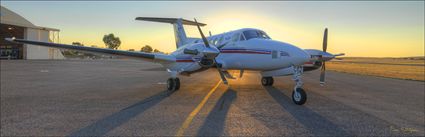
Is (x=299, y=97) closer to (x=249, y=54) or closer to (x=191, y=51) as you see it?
(x=249, y=54)

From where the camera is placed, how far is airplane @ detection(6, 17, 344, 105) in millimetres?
11305

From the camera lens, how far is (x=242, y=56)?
13.0 meters

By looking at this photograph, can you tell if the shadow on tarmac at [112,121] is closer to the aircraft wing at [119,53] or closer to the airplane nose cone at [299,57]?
the aircraft wing at [119,53]

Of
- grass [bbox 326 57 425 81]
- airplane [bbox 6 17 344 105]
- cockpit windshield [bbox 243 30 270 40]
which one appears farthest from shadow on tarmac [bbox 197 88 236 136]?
grass [bbox 326 57 425 81]

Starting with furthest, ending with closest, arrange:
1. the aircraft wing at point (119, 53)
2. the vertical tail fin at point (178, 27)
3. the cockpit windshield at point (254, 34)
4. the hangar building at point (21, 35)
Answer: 1. the hangar building at point (21, 35)
2. the vertical tail fin at point (178, 27)
3. the cockpit windshield at point (254, 34)
4. the aircraft wing at point (119, 53)

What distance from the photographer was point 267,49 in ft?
39.4

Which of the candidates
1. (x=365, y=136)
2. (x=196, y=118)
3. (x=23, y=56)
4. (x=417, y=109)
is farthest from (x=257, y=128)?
(x=23, y=56)

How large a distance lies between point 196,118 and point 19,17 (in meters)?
82.9

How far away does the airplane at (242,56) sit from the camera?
37.1 ft

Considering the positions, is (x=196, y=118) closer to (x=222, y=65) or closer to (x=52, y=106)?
(x=52, y=106)

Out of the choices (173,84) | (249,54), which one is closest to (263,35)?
(249,54)

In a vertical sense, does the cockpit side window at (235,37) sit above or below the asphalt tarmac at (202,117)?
above

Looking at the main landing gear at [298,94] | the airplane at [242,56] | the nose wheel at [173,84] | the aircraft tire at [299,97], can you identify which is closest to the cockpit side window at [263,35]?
the airplane at [242,56]

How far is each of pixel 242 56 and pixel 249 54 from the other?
1.36ft
